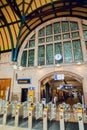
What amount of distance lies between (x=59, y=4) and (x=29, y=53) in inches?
241

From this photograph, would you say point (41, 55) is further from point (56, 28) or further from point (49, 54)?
point (56, 28)

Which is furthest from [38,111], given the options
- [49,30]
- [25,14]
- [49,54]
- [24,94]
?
[49,30]

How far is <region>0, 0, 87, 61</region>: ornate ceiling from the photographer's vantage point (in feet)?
35.9

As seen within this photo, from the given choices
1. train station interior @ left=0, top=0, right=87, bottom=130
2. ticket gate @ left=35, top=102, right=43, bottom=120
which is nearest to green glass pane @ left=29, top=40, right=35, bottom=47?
train station interior @ left=0, top=0, right=87, bottom=130

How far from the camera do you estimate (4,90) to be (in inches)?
503

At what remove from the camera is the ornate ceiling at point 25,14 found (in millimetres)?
10930

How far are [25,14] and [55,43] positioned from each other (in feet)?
14.2

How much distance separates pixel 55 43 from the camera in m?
12.5

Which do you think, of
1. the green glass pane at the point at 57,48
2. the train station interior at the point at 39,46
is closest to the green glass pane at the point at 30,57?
the train station interior at the point at 39,46

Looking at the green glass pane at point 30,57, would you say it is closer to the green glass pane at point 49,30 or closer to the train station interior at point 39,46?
the train station interior at point 39,46

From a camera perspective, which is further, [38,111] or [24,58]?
[24,58]

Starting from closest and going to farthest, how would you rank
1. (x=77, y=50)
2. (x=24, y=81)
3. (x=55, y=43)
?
(x=77, y=50)
(x=24, y=81)
(x=55, y=43)

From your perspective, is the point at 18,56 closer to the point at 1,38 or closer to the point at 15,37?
the point at 15,37

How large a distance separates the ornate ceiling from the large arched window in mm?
854
